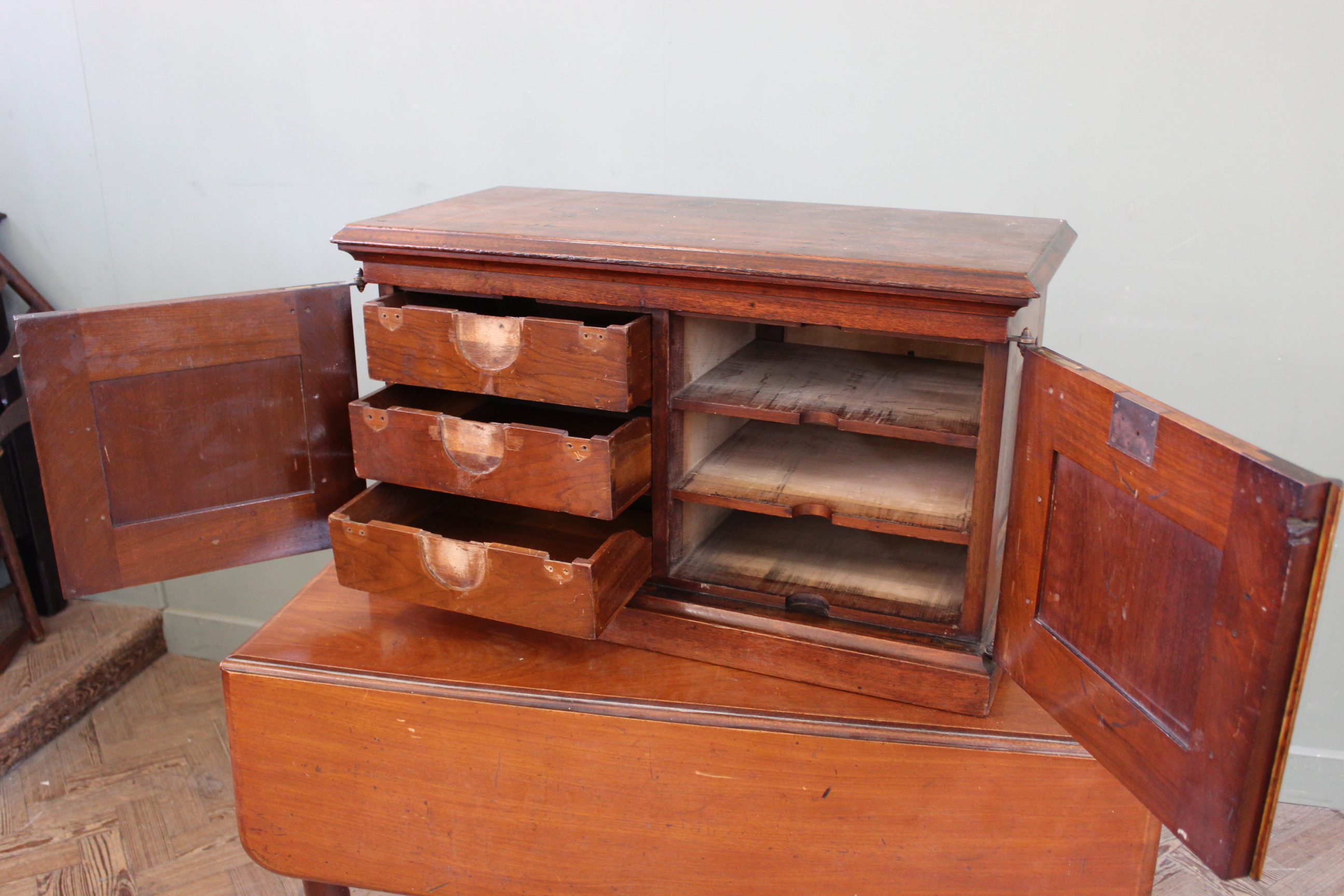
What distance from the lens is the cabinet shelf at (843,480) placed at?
1208 millimetres

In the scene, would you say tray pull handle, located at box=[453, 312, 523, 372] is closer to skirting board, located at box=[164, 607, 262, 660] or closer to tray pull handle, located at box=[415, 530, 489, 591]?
tray pull handle, located at box=[415, 530, 489, 591]

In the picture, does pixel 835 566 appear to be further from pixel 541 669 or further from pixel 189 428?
pixel 189 428

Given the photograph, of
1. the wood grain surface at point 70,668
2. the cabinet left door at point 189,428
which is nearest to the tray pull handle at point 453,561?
the cabinet left door at point 189,428

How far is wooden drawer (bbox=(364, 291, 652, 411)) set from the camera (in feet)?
3.87

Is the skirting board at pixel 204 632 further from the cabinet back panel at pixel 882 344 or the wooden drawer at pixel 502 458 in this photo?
the cabinet back panel at pixel 882 344

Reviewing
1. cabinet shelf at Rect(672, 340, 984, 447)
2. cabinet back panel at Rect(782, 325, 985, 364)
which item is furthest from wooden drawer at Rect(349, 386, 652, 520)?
cabinet back panel at Rect(782, 325, 985, 364)

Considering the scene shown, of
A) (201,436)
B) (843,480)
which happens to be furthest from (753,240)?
(201,436)

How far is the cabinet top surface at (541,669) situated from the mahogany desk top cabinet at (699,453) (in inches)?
1.0

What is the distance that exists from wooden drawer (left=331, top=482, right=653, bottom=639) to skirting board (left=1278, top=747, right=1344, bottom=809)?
160cm

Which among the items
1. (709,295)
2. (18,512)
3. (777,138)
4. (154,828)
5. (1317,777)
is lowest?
(154,828)

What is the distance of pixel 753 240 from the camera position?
1228 millimetres

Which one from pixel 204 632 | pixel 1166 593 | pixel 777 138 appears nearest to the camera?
pixel 1166 593

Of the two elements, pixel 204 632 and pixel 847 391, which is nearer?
pixel 847 391

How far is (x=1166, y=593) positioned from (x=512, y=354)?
2.41ft
